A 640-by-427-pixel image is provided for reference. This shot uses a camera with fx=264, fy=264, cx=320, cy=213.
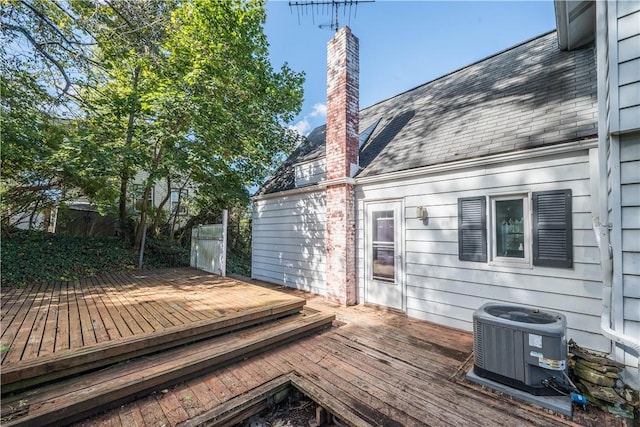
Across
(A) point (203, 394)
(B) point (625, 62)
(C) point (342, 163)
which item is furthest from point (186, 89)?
(B) point (625, 62)

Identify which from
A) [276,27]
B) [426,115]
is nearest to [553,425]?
[426,115]

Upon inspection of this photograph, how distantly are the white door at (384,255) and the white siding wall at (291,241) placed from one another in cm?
132

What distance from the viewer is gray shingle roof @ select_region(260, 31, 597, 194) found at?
3.46 m

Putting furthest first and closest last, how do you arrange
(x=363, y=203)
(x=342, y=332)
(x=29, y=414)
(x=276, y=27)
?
(x=276, y=27), (x=363, y=203), (x=342, y=332), (x=29, y=414)

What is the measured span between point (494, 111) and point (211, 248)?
7284 millimetres

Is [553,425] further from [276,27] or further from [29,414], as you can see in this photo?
[276,27]

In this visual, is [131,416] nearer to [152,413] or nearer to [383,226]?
[152,413]

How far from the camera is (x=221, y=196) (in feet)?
25.7

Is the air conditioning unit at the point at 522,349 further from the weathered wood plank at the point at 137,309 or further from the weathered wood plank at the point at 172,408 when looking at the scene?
the weathered wood plank at the point at 137,309

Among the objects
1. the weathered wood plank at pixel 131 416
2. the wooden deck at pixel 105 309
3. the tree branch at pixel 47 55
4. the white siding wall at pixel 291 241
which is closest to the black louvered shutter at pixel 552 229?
the wooden deck at pixel 105 309

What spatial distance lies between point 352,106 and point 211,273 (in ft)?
18.7

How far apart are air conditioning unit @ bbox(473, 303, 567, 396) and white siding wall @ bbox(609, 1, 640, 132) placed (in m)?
1.98

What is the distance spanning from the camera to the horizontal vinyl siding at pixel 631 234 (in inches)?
95.7

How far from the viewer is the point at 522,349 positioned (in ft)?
7.90
